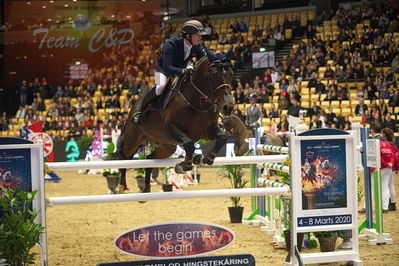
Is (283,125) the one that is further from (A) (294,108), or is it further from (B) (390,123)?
(B) (390,123)

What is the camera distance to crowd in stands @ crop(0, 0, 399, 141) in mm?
19625

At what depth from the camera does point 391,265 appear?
20.1 feet

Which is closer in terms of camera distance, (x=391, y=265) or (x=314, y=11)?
(x=391, y=265)

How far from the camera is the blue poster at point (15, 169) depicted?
5152 mm

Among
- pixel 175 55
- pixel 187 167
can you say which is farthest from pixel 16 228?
pixel 175 55

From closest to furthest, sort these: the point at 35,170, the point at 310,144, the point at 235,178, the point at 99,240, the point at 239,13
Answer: the point at 35,170, the point at 310,144, the point at 99,240, the point at 235,178, the point at 239,13

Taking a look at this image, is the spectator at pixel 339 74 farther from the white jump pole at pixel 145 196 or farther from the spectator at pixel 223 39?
the white jump pole at pixel 145 196

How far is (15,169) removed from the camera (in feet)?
17.1

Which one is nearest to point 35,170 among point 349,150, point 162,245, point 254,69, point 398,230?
point 162,245

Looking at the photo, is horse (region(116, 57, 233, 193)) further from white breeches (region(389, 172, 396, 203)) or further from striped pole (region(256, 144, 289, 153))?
white breeches (region(389, 172, 396, 203))

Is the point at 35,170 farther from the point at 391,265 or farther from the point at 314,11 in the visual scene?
the point at 314,11

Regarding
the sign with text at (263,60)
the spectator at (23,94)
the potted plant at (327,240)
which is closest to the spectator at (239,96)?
the sign with text at (263,60)

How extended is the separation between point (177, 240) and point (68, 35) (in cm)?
2409

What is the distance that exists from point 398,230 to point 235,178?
2476 millimetres
